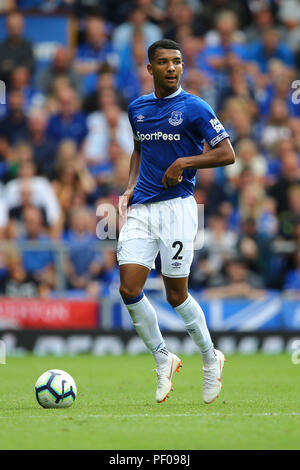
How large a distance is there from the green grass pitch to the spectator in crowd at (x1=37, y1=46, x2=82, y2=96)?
7.01 metres

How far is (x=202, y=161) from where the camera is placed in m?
7.16

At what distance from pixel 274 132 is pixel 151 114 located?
8.82 m

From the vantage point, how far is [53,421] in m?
6.42

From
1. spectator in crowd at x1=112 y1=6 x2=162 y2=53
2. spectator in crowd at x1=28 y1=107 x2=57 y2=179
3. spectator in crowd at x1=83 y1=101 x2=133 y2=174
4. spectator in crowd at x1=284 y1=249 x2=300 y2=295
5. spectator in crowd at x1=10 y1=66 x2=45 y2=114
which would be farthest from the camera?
spectator in crowd at x1=112 y1=6 x2=162 y2=53

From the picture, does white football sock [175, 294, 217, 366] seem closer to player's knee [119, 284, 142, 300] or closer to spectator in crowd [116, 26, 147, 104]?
player's knee [119, 284, 142, 300]

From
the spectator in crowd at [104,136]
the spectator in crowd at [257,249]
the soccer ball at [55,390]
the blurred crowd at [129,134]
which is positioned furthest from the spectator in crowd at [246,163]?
the soccer ball at [55,390]

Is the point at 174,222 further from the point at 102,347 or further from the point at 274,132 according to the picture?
the point at 274,132

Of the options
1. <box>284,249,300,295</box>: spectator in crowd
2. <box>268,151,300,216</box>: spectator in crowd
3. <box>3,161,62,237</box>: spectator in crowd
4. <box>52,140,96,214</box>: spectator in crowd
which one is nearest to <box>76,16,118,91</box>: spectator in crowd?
<box>52,140,96,214</box>: spectator in crowd

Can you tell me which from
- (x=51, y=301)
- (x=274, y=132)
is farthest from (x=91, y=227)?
(x=274, y=132)

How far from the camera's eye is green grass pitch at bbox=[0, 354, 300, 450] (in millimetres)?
5492

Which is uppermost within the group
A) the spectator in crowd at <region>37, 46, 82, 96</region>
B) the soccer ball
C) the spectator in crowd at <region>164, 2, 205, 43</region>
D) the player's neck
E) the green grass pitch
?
the spectator in crowd at <region>164, 2, 205, 43</region>

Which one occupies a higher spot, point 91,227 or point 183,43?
point 183,43

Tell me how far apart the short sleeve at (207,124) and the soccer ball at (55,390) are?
2166 millimetres

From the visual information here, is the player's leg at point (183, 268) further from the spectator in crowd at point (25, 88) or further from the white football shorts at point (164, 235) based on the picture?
the spectator in crowd at point (25, 88)
